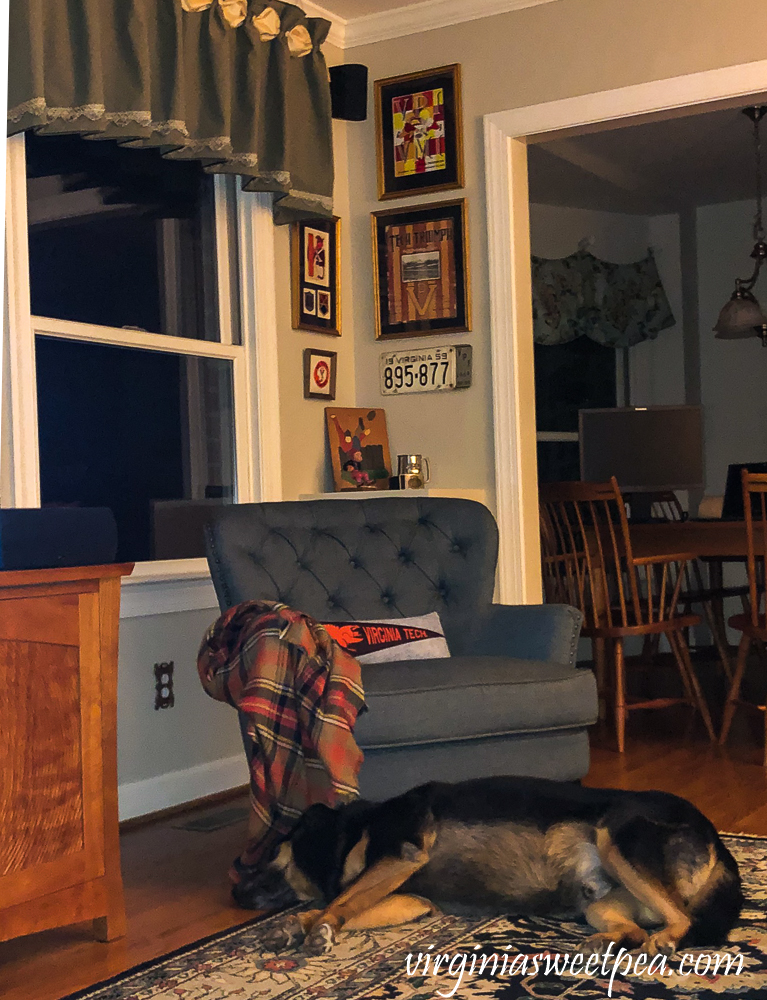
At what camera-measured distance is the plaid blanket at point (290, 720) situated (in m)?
2.46

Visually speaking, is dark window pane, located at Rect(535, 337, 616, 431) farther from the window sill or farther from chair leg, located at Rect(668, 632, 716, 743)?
the window sill

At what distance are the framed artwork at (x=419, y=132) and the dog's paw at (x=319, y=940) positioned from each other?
2858mm

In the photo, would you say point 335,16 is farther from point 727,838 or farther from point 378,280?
point 727,838

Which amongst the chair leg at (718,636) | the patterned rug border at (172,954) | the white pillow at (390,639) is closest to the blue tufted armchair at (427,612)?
the white pillow at (390,639)

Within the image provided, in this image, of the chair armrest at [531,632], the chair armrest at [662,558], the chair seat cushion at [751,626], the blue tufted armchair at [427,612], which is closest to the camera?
the blue tufted armchair at [427,612]

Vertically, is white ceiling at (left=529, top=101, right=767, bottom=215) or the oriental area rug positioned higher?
white ceiling at (left=529, top=101, right=767, bottom=215)

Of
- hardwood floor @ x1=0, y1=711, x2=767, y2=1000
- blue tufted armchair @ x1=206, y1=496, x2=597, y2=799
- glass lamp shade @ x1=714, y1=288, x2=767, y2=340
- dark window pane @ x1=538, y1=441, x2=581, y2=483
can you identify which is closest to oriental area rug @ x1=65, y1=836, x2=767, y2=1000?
hardwood floor @ x1=0, y1=711, x2=767, y2=1000

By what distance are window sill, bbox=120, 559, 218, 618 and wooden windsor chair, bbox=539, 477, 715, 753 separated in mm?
1492

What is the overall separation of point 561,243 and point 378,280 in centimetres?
267

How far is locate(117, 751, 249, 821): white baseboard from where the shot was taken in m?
3.36

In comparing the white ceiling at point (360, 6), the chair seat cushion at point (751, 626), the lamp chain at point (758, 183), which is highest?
the white ceiling at point (360, 6)

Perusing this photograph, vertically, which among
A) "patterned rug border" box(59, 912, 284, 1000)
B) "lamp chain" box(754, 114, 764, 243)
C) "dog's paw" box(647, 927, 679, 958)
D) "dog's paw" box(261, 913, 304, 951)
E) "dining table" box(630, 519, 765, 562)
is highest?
"lamp chain" box(754, 114, 764, 243)

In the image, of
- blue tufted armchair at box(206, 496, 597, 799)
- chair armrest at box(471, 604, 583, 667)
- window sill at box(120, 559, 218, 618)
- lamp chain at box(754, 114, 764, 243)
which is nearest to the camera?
blue tufted armchair at box(206, 496, 597, 799)

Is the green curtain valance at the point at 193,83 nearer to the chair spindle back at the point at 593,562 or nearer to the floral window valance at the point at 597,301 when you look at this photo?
the chair spindle back at the point at 593,562
